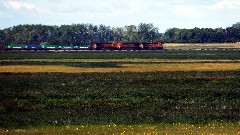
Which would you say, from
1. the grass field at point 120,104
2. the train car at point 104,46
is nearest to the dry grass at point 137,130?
the grass field at point 120,104

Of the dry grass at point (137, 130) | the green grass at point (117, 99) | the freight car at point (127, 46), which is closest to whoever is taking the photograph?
the dry grass at point (137, 130)

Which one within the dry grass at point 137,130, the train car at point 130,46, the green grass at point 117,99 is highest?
the train car at point 130,46

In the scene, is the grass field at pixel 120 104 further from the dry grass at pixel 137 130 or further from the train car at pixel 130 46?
the train car at pixel 130 46

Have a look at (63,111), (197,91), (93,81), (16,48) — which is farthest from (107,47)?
(63,111)

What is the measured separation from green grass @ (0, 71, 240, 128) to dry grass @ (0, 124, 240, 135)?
6.50ft

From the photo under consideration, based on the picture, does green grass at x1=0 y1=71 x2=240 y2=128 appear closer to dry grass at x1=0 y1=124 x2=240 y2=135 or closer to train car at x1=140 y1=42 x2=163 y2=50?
dry grass at x1=0 y1=124 x2=240 y2=135

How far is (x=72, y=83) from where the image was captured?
2210 inches

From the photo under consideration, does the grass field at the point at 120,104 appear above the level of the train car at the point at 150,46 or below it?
below

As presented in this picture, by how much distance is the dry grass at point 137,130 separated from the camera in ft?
86.7

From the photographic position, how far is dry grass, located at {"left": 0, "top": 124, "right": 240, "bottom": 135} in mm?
26422

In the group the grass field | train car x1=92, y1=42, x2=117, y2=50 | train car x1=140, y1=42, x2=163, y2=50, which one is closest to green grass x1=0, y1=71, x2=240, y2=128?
the grass field

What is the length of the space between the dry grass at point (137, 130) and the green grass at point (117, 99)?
1981mm

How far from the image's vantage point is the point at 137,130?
27438mm

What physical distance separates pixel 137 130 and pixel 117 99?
15.3m
